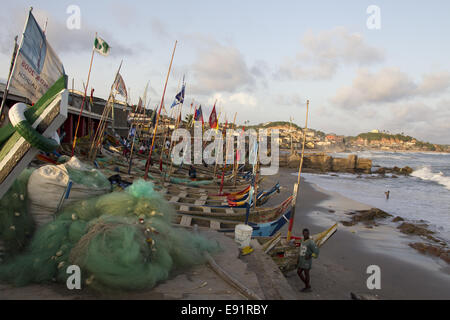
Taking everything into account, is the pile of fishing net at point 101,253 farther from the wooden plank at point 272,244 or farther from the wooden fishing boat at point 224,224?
the wooden fishing boat at point 224,224

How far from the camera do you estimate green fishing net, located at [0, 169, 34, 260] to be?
480cm

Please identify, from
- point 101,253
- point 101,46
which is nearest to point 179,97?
point 101,46

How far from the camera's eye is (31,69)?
15.8 feet

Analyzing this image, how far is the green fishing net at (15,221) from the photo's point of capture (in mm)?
4801

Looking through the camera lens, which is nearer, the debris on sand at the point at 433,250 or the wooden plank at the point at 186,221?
the wooden plank at the point at 186,221

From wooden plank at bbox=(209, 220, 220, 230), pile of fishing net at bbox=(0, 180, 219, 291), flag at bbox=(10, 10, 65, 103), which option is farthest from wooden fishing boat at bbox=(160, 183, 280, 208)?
flag at bbox=(10, 10, 65, 103)

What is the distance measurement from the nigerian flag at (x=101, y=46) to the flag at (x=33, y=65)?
953 centimetres

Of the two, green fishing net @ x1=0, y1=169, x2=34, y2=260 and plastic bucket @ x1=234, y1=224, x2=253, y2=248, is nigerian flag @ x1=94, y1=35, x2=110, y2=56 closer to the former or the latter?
green fishing net @ x1=0, y1=169, x2=34, y2=260

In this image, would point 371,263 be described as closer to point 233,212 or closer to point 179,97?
point 233,212

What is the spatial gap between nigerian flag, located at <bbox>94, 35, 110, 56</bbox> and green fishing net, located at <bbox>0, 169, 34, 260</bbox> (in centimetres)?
1091

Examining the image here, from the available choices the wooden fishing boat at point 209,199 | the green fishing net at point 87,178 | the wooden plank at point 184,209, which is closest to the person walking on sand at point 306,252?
the wooden fishing boat at point 209,199
